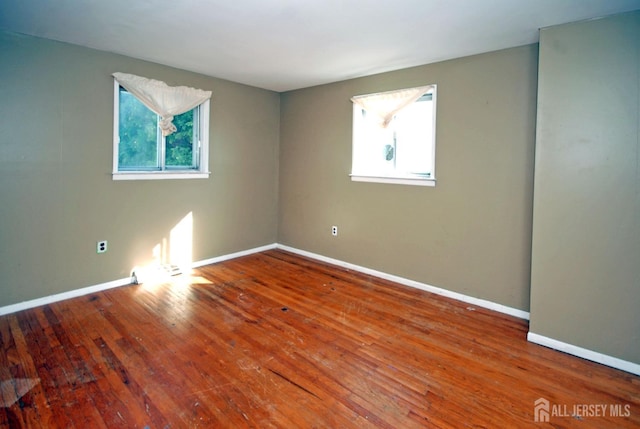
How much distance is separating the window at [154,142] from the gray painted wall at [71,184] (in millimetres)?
102

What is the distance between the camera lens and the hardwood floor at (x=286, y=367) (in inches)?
76.1

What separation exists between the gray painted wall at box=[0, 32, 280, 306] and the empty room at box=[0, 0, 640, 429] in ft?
0.06

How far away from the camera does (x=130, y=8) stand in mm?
2521

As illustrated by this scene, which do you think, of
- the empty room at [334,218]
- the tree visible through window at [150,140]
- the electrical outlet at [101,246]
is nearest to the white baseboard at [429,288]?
the empty room at [334,218]

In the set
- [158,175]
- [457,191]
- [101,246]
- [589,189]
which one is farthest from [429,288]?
[101,246]

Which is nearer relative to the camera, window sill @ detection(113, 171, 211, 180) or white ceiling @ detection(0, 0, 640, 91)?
white ceiling @ detection(0, 0, 640, 91)

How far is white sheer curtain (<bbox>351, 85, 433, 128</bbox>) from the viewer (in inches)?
150

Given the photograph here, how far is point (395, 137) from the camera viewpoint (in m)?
4.20

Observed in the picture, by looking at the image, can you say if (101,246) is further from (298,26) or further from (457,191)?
(457,191)

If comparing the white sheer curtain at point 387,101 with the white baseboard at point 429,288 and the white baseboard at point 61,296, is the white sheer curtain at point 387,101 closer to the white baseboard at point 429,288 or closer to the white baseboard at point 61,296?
the white baseboard at point 429,288

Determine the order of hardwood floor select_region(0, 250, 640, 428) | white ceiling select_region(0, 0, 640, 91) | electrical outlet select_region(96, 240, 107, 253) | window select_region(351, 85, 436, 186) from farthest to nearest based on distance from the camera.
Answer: window select_region(351, 85, 436, 186) → electrical outlet select_region(96, 240, 107, 253) → white ceiling select_region(0, 0, 640, 91) → hardwood floor select_region(0, 250, 640, 428)

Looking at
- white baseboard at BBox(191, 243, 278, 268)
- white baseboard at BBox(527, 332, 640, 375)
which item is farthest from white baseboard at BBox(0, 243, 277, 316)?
white baseboard at BBox(527, 332, 640, 375)

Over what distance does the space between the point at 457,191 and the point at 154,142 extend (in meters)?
3.47

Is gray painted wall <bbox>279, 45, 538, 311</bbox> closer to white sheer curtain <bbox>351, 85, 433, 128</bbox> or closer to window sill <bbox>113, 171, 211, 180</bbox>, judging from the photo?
white sheer curtain <bbox>351, 85, 433, 128</bbox>
